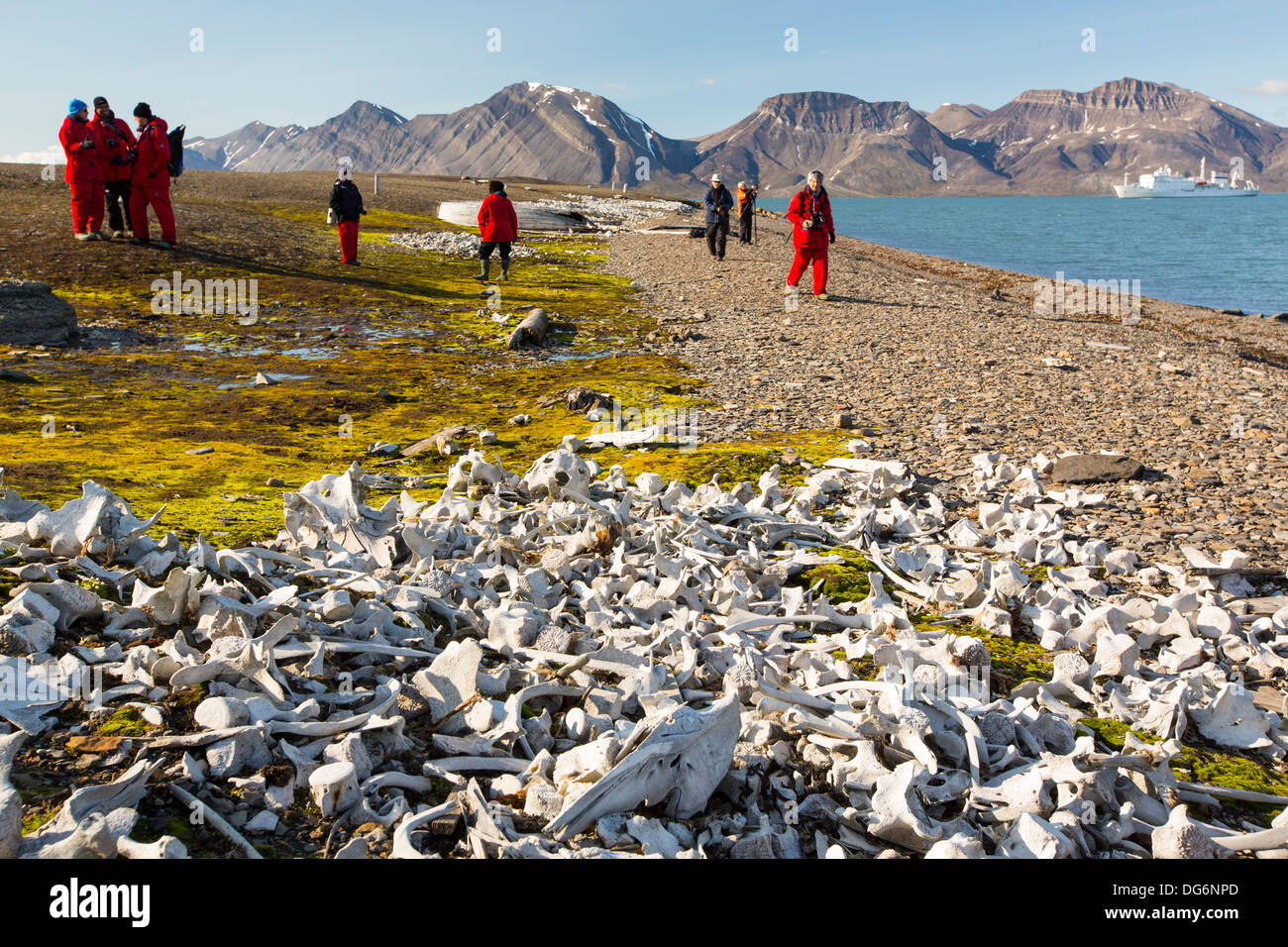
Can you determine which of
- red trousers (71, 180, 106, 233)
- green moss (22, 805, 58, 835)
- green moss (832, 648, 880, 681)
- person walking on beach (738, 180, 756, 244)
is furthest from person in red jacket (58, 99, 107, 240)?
person walking on beach (738, 180, 756, 244)

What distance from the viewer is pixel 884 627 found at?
452 cm

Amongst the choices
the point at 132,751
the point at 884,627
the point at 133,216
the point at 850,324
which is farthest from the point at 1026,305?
the point at 132,751

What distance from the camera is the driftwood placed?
13.6m

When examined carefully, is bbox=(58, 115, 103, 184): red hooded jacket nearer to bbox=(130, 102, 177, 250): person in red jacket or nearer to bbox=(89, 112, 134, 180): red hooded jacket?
bbox=(89, 112, 134, 180): red hooded jacket

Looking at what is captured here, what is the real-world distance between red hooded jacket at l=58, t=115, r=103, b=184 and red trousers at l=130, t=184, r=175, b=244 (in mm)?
972

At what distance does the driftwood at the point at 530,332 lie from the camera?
44.6 ft

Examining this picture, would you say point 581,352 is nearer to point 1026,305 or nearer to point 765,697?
point 765,697

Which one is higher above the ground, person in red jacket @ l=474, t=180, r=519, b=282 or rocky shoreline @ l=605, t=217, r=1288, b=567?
person in red jacket @ l=474, t=180, r=519, b=282

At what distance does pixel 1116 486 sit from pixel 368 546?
252 inches

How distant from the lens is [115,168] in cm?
1862

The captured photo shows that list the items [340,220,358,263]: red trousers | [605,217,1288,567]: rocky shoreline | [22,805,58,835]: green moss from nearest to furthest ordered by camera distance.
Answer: [22,805,58,835]: green moss → [605,217,1288,567]: rocky shoreline → [340,220,358,263]: red trousers

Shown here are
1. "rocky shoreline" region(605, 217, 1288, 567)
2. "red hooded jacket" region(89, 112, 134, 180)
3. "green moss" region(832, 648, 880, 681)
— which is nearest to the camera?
"green moss" region(832, 648, 880, 681)
